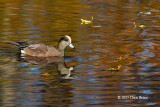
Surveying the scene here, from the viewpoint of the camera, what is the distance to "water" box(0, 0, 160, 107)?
30.5ft

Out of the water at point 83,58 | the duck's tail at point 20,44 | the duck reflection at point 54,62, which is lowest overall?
the duck reflection at point 54,62

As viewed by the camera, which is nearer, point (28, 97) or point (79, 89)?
point (28, 97)

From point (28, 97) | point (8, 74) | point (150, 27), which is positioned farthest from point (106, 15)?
point (28, 97)

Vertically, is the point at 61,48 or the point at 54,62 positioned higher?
the point at 61,48

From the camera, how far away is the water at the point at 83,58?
9289 millimetres

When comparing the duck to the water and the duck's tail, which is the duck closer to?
the duck's tail

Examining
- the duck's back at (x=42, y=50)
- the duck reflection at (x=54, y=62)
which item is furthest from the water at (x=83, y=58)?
A: the duck's back at (x=42, y=50)

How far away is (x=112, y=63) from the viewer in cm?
1223

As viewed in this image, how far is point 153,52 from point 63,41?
8.87 feet

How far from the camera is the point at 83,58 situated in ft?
42.0

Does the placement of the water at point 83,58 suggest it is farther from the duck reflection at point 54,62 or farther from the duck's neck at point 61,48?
the duck's neck at point 61,48

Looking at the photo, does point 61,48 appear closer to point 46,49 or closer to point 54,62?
point 46,49

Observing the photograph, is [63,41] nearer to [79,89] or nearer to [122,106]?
[79,89]

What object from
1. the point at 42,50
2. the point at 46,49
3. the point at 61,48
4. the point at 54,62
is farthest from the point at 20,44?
the point at 54,62
